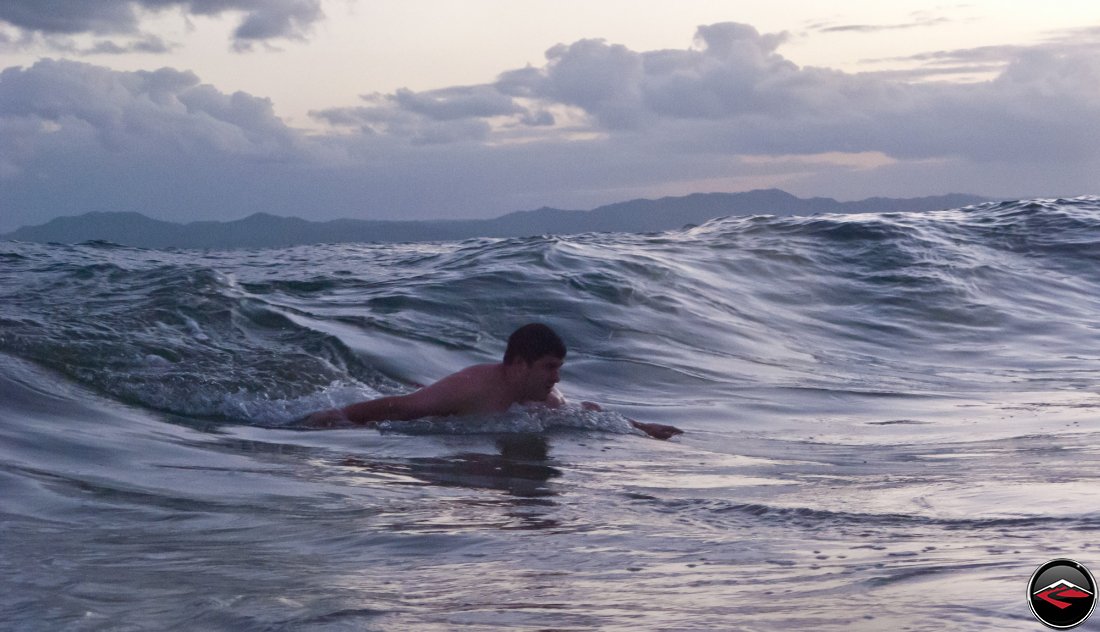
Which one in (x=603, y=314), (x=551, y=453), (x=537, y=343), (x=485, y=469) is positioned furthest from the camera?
(x=603, y=314)

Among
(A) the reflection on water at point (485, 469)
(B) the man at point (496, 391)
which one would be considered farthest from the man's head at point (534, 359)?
(A) the reflection on water at point (485, 469)

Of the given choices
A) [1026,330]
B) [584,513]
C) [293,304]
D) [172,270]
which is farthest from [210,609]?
[1026,330]

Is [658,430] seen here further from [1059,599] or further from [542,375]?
[1059,599]

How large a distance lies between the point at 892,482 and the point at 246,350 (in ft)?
20.4

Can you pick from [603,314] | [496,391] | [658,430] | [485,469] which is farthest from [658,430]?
[603,314]

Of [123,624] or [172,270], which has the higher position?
[172,270]

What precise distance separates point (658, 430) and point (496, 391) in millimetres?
1112

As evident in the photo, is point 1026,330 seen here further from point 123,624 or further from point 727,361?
point 123,624

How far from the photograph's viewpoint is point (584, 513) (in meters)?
4.93

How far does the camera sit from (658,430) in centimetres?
753

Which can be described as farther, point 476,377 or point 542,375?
point 476,377

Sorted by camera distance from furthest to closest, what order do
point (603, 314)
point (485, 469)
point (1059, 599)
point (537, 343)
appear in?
point (603, 314)
point (537, 343)
point (485, 469)
point (1059, 599)

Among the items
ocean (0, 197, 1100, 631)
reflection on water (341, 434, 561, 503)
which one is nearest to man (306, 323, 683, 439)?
ocean (0, 197, 1100, 631)

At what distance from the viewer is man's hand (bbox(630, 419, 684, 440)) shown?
7.47 m
